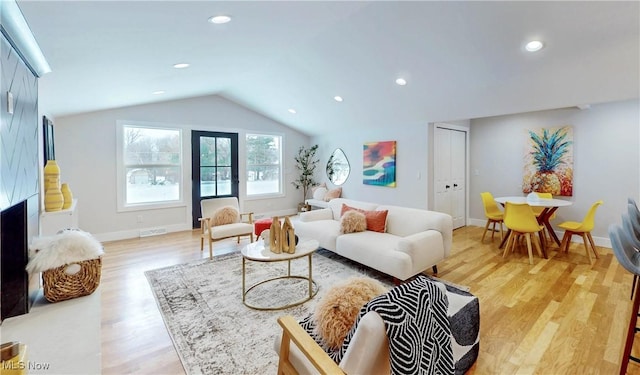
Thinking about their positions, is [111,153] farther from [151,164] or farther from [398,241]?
[398,241]

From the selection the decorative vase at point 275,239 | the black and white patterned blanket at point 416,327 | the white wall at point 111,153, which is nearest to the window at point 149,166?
the white wall at point 111,153

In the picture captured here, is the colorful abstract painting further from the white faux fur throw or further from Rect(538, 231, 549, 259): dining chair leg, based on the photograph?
the white faux fur throw

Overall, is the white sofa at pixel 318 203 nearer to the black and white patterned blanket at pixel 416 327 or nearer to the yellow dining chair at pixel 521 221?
the yellow dining chair at pixel 521 221

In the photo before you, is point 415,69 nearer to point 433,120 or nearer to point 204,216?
point 433,120

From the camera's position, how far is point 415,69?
363 cm

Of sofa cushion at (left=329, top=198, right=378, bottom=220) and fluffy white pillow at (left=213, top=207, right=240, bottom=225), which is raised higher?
sofa cushion at (left=329, top=198, right=378, bottom=220)

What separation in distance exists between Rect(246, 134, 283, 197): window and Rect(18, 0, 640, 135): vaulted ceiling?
2.09 meters

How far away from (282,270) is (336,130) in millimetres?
3975

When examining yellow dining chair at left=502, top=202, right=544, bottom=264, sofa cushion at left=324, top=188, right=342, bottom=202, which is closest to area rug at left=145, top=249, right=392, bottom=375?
yellow dining chair at left=502, top=202, right=544, bottom=264

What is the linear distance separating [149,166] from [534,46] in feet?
19.4

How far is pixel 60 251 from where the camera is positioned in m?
2.33

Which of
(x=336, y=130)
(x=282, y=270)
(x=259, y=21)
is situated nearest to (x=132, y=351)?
(x=282, y=270)

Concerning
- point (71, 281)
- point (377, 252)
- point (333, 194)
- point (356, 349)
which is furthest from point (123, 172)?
point (356, 349)

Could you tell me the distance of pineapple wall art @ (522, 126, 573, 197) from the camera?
186 inches
